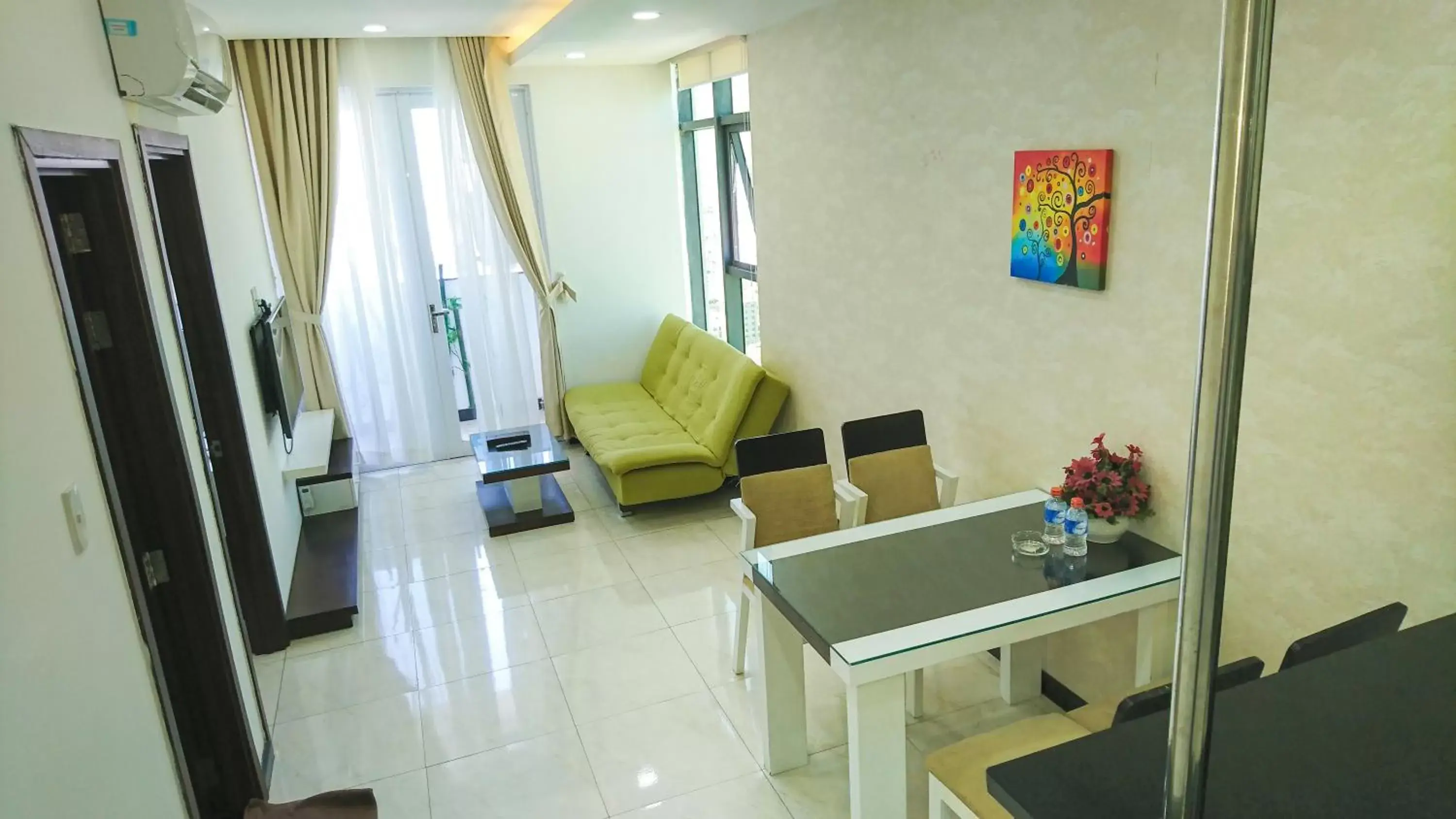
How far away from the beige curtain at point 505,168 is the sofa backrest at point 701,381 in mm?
697

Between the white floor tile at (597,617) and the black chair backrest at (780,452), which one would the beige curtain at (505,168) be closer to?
the white floor tile at (597,617)

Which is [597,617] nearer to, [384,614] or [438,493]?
[384,614]

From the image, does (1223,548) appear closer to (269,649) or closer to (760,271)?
(269,649)

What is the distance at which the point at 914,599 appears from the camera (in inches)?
94.7

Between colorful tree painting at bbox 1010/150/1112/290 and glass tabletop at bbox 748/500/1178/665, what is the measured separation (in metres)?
0.80

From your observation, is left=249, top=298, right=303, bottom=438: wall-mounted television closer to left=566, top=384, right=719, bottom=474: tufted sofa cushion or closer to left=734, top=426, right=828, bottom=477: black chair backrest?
left=566, top=384, right=719, bottom=474: tufted sofa cushion

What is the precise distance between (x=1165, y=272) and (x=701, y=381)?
330cm

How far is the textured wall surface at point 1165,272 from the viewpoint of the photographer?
1.88m

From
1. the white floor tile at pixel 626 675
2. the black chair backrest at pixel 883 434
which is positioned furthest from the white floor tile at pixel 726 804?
the black chair backrest at pixel 883 434

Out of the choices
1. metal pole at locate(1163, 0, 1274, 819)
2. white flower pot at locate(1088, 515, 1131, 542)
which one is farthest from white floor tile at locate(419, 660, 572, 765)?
metal pole at locate(1163, 0, 1274, 819)

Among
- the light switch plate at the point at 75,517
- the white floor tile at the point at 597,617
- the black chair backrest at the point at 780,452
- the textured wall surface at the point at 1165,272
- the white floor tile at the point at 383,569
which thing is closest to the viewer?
the light switch plate at the point at 75,517

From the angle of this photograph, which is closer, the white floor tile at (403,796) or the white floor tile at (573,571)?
the white floor tile at (403,796)

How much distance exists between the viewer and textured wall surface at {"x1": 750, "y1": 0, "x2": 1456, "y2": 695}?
74.0 inches

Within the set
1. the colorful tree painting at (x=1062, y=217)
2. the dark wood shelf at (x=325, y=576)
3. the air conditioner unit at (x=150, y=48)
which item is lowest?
the dark wood shelf at (x=325, y=576)
